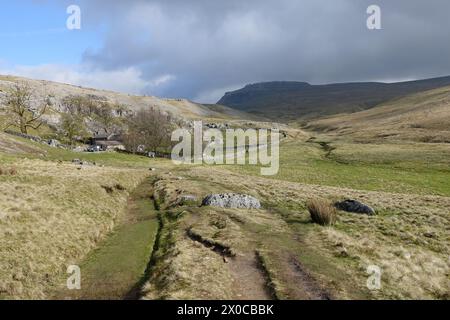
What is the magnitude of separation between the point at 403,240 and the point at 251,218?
10232 millimetres

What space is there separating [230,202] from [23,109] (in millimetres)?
80984

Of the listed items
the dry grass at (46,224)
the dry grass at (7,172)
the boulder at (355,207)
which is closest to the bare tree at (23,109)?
the dry grass at (7,172)

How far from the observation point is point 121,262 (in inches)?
828

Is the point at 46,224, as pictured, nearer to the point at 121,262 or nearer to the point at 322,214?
the point at 121,262

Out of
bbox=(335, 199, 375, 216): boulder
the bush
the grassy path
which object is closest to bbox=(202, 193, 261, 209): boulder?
the grassy path

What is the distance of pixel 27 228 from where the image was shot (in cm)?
2283

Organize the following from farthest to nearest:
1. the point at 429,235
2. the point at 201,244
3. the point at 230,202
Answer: the point at 230,202
the point at 429,235
the point at 201,244

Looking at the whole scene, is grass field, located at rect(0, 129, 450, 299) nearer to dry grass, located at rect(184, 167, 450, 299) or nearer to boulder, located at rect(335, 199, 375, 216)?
dry grass, located at rect(184, 167, 450, 299)

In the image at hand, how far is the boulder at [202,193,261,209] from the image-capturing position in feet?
105

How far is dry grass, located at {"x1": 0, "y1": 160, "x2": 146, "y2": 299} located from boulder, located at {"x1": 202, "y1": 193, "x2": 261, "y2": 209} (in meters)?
7.61

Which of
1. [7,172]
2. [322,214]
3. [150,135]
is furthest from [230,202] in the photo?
[150,135]

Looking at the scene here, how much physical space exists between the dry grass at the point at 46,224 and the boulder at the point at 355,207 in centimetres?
1897

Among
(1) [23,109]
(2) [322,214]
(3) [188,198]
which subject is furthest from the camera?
(1) [23,109]

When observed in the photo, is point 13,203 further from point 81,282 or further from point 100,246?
point 81,282
